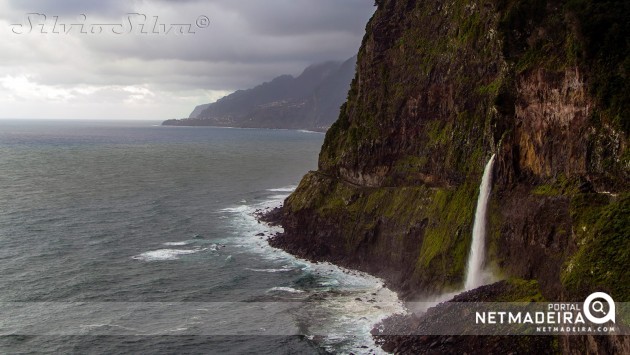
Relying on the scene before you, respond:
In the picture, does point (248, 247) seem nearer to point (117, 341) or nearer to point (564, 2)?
point (117, 341)

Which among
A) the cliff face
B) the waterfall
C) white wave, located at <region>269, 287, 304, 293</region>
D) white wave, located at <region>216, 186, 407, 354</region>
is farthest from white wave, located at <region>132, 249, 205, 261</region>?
the waterfall

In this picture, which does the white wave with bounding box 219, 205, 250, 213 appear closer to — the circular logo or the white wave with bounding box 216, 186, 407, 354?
the white wave with bounding box 216, 186, 407, 354

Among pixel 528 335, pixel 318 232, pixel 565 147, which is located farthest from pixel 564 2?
pixel 318 232

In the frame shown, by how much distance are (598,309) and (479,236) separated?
22.5 m

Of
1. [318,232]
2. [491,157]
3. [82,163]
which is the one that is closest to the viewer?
[491,157]

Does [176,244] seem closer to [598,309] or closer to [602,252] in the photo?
[602,252]

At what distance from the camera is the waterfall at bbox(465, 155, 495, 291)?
54.8 metres

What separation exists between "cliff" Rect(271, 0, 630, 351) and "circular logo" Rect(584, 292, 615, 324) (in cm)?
74

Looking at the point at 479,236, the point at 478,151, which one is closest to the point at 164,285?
the point at 479,236

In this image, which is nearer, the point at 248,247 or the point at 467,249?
the point at 467,249

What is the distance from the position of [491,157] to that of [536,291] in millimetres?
16885

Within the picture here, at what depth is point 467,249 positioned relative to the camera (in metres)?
57.6

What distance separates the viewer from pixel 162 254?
3019 inches

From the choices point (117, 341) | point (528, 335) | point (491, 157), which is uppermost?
point (491, 157)
